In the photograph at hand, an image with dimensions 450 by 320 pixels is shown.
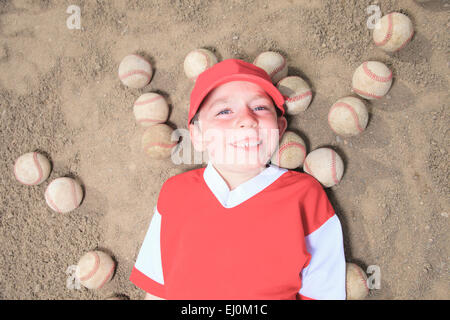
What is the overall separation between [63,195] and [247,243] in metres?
1.94

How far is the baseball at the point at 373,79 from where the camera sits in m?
2.79

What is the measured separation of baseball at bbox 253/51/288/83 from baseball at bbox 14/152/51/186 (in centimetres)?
239

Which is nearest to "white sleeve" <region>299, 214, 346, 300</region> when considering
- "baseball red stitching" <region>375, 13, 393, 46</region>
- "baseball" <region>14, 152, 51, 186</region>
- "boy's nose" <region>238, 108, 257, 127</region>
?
"boy's nose" <region>238, 108, 257, 127</region>

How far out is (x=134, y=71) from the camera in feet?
10.2

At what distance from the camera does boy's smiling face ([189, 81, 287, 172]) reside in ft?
7.30

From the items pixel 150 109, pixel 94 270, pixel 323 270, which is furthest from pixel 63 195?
pixel 323 270

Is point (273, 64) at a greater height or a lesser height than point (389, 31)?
lesser

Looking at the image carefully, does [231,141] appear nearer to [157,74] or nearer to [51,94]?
[157,74]

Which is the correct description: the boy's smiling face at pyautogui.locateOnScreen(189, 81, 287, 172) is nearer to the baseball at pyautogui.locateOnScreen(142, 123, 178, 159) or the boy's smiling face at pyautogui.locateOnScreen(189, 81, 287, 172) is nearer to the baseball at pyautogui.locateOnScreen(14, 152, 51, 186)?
the baseball at pyautogui.locateOnScreen(142, 123, 178, 159)

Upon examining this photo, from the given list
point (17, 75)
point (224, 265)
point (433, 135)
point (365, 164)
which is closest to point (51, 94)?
point (17, 75)

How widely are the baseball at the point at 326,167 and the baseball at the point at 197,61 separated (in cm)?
134

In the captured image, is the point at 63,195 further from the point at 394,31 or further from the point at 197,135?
the point at 394,31

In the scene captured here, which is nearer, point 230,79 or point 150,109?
point 230,79

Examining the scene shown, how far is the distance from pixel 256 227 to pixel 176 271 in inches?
28.1
